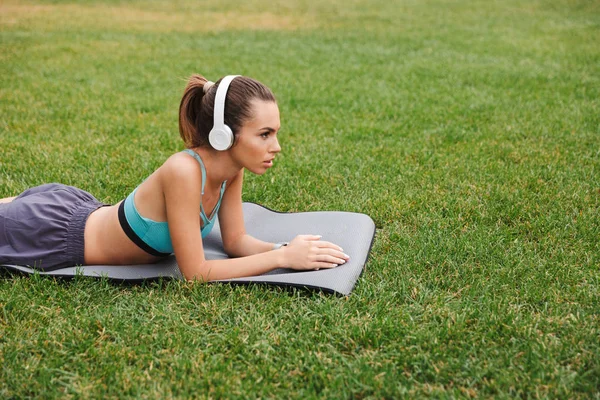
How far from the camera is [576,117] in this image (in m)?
5.98

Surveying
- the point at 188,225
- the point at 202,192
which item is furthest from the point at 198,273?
the point at 202,192

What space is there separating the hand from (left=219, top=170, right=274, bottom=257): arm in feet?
0.97

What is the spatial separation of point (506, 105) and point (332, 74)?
2502 millimetres

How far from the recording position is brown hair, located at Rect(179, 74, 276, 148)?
2.77m

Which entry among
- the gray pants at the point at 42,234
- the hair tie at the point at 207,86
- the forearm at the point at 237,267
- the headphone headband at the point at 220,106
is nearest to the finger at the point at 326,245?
the forearm at the point at 237,267

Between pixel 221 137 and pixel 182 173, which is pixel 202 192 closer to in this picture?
pixel 182 173

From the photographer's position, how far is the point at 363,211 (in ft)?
13.1

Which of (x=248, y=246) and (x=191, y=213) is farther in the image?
(x=248, y=246)

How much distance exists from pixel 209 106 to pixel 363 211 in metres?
1.52

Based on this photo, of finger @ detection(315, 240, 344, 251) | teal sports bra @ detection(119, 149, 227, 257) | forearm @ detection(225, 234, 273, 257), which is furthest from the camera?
forearm @ detection(225, 234, 273, 257)

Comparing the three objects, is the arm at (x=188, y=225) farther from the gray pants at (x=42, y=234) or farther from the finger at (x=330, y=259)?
the gray pants at (x=42, y=234)

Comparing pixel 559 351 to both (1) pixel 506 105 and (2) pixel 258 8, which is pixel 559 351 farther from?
(2) pixel 258 8

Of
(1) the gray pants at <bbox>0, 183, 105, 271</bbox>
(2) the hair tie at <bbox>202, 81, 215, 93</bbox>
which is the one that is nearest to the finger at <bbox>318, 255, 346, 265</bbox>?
(2) the hair tie at <bbox>202, 81, 215, 93</bbox>

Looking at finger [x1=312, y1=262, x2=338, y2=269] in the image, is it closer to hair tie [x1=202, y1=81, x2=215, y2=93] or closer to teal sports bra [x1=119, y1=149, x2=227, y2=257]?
teal sports bra [x1=119, y1=149, x2=227, y2=257]
